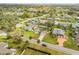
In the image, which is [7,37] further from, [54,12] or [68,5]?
[68,5]

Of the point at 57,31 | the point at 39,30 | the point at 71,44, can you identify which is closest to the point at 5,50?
the point at 39,30

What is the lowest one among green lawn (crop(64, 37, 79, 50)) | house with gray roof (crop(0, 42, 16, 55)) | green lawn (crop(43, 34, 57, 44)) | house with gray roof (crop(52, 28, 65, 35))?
house with gray roof (crop(0, 42, 16, 55))

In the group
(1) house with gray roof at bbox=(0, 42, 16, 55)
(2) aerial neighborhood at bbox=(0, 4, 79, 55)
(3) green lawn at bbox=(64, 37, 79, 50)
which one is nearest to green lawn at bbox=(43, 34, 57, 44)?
(2) aerial neighborhood at bbox=(0, 4, 79, 55)

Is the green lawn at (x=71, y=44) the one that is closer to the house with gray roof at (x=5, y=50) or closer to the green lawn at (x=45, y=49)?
the green lawn at (x=45, y=49)

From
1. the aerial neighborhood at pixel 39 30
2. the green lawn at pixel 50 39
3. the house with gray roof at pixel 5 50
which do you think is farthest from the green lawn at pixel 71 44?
the house with gray roof at pixel 5 50

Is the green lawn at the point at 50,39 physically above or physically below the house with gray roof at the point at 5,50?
above

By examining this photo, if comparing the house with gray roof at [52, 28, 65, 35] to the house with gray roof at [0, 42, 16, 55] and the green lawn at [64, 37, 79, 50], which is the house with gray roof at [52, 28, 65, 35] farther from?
the house with gray roof at [0, 42, 16, 55]

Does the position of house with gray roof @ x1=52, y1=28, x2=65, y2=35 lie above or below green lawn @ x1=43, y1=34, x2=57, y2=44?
above

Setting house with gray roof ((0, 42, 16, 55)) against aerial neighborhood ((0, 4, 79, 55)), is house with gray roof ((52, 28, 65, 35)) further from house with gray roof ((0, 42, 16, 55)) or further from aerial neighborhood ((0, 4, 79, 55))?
house with gray roof ((0, 42, 16, 55))
